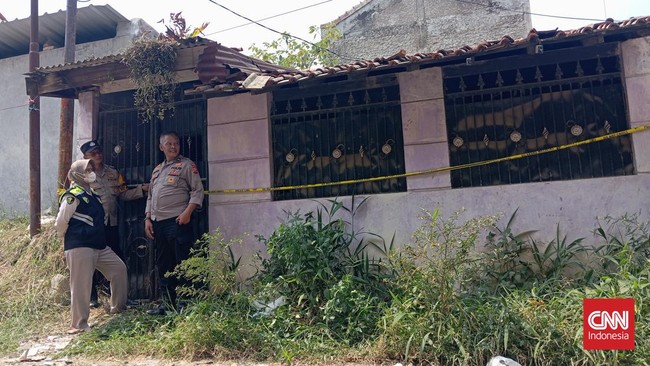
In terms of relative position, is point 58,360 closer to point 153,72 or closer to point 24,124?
point 153,72

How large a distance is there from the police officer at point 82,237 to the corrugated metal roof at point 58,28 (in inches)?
197

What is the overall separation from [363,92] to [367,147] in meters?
0.61

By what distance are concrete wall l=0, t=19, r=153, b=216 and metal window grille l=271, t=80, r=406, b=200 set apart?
537cm

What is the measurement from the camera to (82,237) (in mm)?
5105

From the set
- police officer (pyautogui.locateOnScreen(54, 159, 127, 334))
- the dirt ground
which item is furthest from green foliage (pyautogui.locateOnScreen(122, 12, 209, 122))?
the dirt ground

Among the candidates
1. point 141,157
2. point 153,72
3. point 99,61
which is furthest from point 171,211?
point 99,61

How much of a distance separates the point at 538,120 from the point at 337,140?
80.0 inches

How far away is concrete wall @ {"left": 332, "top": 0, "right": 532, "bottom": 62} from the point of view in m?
13.1

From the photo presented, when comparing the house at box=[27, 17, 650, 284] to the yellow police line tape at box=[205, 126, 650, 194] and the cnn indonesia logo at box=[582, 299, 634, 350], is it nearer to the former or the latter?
the yellow police line tape at box=[205, 126, 650, 194]

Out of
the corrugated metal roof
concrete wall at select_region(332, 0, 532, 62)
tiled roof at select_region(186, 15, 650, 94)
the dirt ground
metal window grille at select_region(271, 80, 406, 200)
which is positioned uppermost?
concrete wall at select_region(332, 0, 532, 62)

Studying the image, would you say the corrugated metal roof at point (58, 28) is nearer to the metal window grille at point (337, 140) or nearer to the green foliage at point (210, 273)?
the metal window grille at point (337, 140)

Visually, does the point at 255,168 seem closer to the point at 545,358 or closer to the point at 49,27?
the point at 545,358

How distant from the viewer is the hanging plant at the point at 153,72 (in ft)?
18.4

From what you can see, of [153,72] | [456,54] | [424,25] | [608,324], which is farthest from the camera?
[424,25]
